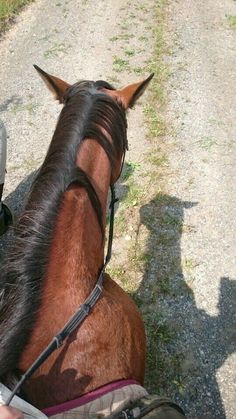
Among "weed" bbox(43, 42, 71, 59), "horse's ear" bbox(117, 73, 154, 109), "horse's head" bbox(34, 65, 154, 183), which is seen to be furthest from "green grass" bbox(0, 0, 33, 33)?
"horse's ear" bbox(117, 73, 154, 109)

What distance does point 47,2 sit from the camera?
9516mm

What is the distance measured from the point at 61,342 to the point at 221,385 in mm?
2279

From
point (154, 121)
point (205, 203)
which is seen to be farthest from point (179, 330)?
point (154, 121)

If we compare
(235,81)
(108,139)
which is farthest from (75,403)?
(235,81)

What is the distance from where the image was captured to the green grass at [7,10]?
8278 mm

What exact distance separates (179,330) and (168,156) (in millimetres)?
2638

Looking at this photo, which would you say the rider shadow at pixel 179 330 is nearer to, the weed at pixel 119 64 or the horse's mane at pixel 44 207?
the horse's mane at pixel 44 207

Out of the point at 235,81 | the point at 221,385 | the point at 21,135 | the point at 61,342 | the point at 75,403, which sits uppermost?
the point at 61,342

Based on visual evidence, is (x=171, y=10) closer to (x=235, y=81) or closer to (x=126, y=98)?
(x=235, y=81)

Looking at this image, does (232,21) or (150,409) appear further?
(232,21)

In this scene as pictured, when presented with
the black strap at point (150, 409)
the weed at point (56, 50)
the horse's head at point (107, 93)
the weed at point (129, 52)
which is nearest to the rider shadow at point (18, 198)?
the horse's head at point (107, 93)

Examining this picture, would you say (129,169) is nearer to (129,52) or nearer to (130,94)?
(130,94)

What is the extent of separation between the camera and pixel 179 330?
12.6 feet

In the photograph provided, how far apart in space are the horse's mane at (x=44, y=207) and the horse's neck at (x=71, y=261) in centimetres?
4
